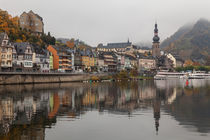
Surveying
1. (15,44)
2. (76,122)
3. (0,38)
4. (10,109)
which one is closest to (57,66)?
(15,44)

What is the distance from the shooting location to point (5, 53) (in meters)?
102

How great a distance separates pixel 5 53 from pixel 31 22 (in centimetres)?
6042

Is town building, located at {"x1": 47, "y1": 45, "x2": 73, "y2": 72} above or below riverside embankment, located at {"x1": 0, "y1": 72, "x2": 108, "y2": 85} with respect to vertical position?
above

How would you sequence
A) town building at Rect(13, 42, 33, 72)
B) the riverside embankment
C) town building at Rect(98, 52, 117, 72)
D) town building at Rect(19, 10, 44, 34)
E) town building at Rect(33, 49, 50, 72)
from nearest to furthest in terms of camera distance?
the riverside embankment
town building at Rect(13, 42, 33, 72)
town building at Rect(33, 49, 50, 72)
town building at Rect(19, 10, 44, 34)
town building at Rect(98, 52, 117, 72)

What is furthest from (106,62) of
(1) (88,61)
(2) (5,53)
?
(2) (5,53)

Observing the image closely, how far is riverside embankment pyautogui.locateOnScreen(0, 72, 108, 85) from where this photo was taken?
91.4m

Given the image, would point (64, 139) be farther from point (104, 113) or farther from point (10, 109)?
point (10, 109)

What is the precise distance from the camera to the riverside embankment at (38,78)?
300 ft

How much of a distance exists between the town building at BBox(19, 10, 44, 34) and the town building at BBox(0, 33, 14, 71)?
52105mm

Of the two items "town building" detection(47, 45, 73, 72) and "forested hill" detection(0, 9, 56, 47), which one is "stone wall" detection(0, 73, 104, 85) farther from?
"forested hill" detection(0, 9, 56, 47)

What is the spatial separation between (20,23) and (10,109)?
123854mm

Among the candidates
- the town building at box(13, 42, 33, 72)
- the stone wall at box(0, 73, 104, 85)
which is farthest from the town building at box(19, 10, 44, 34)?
the stone wall at box(0, 73, 104, 85)

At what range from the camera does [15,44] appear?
112 m

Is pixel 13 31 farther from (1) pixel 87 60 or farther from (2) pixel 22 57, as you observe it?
(1) pixel 87 60
